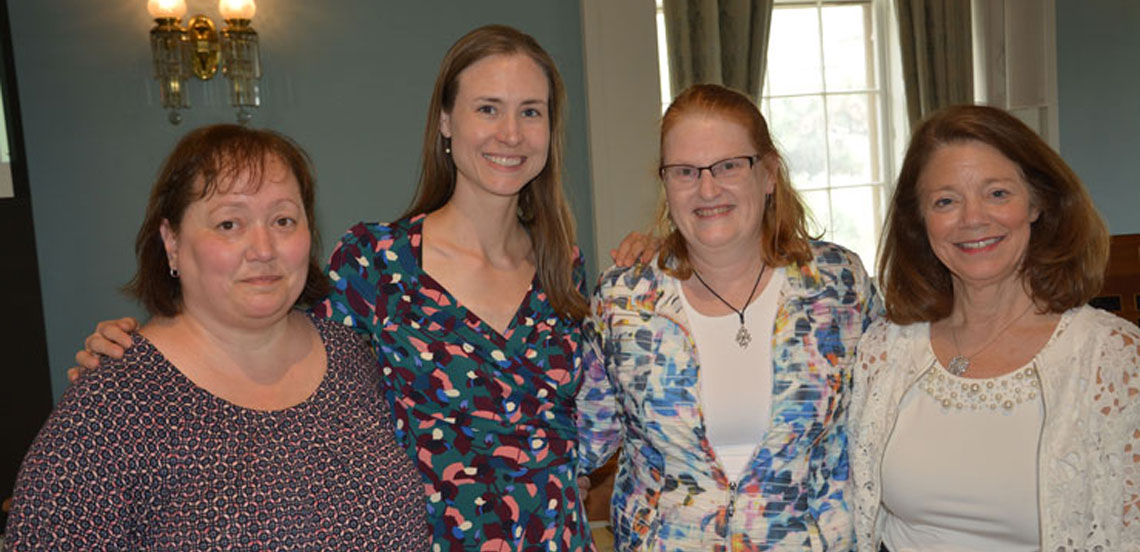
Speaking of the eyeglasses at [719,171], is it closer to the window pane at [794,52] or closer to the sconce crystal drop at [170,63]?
the sconce crystal drop at [170,63]

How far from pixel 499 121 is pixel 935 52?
4.43 meters

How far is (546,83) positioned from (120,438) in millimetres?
1108

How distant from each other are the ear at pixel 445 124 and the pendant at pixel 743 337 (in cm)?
76

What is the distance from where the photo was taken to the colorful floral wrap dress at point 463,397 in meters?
1.90

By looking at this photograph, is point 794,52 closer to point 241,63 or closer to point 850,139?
point 850,139

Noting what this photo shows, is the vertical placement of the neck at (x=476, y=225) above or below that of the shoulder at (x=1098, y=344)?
above

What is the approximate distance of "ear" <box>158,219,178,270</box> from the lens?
5.21 ft

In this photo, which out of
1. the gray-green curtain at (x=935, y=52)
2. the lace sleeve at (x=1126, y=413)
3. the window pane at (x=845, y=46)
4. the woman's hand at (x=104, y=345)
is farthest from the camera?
the window pane at (x=845, y=46)

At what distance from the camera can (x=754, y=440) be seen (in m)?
1.92

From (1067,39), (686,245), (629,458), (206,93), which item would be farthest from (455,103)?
(1067,39)

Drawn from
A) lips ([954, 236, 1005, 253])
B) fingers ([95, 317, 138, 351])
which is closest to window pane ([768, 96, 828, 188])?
lips ([954, 236, 1005, 253])

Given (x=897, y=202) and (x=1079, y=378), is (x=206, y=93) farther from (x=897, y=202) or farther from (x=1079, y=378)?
(x=1079, y=378)

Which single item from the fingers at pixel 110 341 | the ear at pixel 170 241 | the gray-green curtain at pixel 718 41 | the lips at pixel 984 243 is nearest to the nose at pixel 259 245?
the ear at pixel 170 241

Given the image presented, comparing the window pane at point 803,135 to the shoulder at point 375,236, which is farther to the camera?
the window pane at point 803,135
